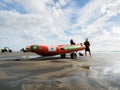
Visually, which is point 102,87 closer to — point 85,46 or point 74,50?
point 74,50

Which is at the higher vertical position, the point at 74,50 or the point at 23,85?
the point at 74,50

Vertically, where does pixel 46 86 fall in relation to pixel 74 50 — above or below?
below

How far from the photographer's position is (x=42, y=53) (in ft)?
45.4

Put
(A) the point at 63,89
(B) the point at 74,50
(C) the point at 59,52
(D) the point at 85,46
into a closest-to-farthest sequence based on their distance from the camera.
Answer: (A) the point at 63,89 → (C) the point at 59,52 → (B) the point at 74,50 → (D) the point at 85,46

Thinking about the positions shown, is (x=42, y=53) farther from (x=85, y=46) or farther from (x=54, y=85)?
(x=54, y=85)

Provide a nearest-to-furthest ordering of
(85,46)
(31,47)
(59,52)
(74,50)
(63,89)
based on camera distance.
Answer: (63,89) < (31,47) < (59,52) < (74,50) < (85,46)

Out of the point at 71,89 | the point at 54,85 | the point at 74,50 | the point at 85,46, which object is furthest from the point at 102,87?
the point at 85,46

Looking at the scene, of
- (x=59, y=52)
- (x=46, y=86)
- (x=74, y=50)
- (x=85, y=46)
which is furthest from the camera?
(x=85, y=46)

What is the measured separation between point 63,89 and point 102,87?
40.8 inches

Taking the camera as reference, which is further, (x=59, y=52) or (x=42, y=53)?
(x=59, y=52)

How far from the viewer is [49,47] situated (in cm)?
1407

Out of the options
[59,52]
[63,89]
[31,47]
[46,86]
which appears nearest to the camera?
[63,89]

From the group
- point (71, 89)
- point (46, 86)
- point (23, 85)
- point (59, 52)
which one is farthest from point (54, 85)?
point (59, 52)

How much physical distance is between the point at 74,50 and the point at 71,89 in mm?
12331
